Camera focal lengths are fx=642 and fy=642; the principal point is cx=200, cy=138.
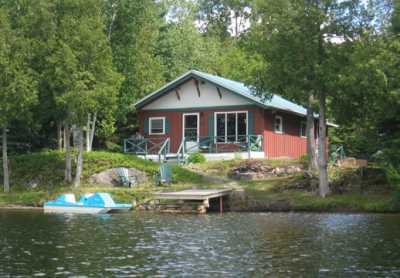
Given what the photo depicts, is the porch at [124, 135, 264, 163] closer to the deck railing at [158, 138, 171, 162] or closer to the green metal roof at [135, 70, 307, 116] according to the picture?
the deck railing at [158, 138, 171, 162]

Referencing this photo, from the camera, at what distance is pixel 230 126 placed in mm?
38812

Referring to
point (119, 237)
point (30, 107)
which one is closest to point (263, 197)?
point (119, 237)

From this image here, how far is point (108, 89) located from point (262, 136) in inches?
413

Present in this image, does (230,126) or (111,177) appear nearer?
(111,177)

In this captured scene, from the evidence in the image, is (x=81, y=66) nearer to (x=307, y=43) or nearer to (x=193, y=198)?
(x=193, y=198)

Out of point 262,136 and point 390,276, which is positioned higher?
point 262,136

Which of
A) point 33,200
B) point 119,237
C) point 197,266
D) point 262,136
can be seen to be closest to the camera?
point 197,266

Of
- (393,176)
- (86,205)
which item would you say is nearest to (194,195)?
(86,205)

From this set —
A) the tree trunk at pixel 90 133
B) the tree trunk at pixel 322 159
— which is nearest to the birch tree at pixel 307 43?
the tree trunk at pixel 322 159

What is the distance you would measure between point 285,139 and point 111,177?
12.7 meters

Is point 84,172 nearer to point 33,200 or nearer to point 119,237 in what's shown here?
point 33,200

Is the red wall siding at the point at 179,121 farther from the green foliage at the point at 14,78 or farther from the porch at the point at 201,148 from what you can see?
the green foliage at the point at 14,78

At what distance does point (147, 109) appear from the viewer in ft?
134

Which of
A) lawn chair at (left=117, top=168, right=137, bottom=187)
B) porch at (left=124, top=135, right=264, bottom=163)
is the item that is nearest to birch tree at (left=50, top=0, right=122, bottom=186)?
lawn chair at (left=117, top=168, right=137, bottom=187)
